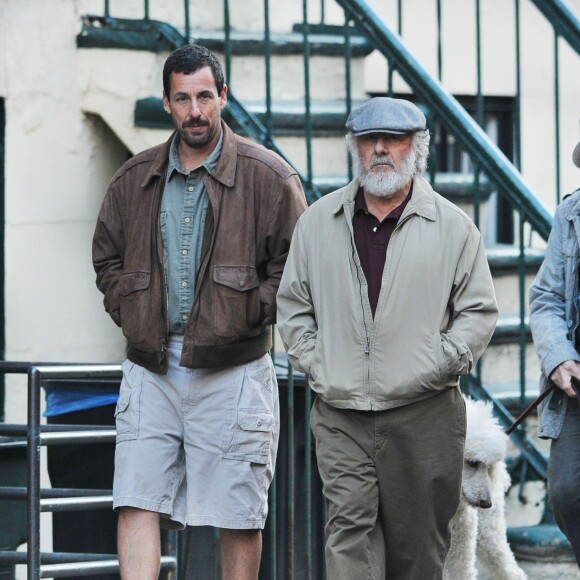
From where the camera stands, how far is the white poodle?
18.2 feet

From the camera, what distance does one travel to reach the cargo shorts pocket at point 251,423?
5016mm

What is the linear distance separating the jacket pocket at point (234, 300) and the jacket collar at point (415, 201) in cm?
42

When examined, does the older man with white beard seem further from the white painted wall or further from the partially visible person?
the white painted wall

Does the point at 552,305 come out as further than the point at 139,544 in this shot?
Yes

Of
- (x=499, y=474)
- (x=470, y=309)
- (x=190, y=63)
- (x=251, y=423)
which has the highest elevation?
(x=190, y=63)

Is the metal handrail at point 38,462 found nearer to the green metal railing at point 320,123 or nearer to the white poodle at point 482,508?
the green metal railing at point 320,123

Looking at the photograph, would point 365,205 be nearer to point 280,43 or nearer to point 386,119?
point 386,119

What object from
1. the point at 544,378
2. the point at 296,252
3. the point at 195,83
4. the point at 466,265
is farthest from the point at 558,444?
the point at 195,83

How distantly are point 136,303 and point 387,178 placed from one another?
0.98 metres

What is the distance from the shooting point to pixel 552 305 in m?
5.21

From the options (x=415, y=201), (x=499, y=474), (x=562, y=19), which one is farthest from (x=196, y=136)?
(x=562, y=19)

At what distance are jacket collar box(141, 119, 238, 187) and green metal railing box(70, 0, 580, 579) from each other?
1.00m

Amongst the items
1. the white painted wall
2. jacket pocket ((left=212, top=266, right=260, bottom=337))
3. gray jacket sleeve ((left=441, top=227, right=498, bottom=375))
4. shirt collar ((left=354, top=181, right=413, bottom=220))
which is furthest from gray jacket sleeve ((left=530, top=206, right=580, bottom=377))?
the white painted wall

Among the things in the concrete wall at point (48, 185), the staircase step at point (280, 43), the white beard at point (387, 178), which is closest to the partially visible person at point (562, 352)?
the white beard at point (387, 178)
